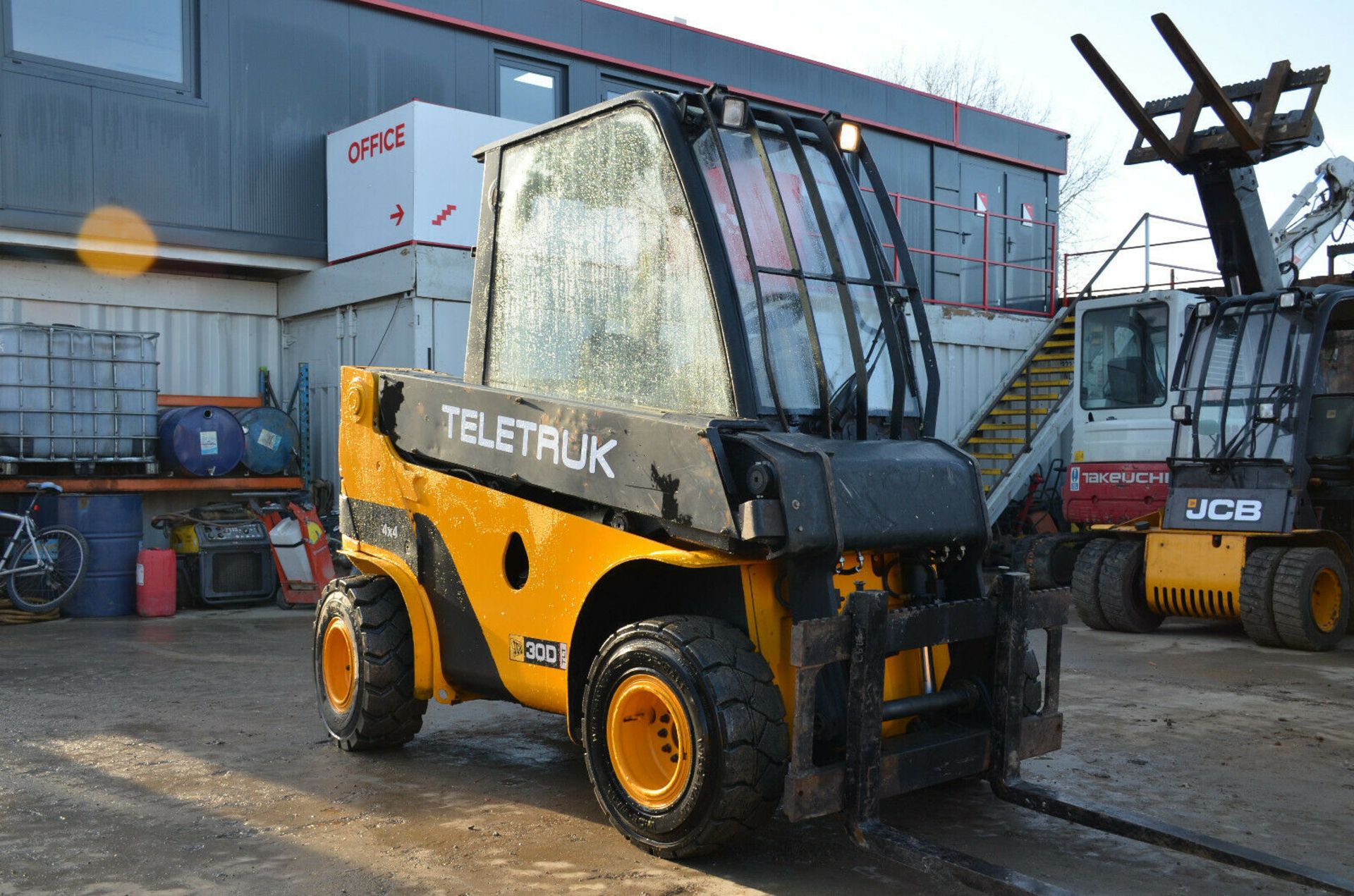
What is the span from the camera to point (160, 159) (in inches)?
523

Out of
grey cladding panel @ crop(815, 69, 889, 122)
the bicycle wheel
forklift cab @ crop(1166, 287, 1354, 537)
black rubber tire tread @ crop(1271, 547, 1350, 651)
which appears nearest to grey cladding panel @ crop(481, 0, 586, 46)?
grey cladding panel @ crop(815, 69, 889, 122)

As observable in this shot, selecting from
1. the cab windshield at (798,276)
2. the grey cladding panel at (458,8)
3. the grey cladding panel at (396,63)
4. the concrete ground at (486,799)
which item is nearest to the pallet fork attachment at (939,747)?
the concrete ground at (486,799)

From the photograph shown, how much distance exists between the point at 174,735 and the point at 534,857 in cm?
288

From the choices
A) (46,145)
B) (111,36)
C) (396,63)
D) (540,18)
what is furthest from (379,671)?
(540,18)

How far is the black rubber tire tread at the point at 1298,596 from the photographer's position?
9414 millimetres

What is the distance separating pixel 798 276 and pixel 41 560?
29.6 feet

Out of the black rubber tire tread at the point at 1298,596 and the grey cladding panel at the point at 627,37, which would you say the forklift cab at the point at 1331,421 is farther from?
the grey cladding panel at the point at 627,37

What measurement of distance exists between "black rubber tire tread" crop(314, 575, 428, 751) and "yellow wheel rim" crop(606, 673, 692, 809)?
164 cm

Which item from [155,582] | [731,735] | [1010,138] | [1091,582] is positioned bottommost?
[155,582]

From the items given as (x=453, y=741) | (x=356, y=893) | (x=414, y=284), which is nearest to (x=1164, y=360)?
(x=414, y=284)

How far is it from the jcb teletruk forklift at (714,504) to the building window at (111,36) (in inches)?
361

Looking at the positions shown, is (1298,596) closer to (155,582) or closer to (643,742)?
(643,742)

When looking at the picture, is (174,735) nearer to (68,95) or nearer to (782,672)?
(782,672)

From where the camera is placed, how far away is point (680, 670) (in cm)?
417
